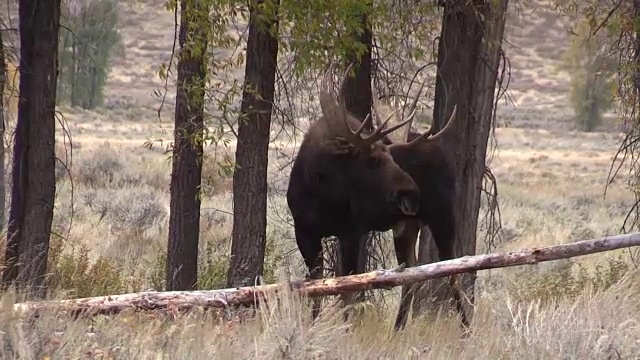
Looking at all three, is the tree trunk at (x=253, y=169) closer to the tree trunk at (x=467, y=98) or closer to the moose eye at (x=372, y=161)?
the moose eye at (x=372, y=161)

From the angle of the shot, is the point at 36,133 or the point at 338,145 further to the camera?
the point at 36,133

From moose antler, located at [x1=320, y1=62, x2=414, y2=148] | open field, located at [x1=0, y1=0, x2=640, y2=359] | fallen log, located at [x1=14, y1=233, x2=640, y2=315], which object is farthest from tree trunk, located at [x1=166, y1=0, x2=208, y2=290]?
fallen log, located at [x1=14, y1=233, x2=640, y2=315]

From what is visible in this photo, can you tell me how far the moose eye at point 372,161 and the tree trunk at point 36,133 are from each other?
282cm

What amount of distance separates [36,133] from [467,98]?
13.3ft

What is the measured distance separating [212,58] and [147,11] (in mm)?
101417

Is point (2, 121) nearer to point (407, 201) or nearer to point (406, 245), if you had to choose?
point (406, 245)

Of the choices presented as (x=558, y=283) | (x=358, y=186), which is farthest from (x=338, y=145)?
(x=558, y=283)

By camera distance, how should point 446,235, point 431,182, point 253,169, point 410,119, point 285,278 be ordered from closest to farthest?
point 285,278
point 410,119
point 431,182
point 446,235
point 253,169

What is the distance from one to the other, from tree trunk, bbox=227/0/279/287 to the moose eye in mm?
1254

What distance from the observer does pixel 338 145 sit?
26.9ft

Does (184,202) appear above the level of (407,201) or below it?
below

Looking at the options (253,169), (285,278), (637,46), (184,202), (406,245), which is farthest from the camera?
(184,202)

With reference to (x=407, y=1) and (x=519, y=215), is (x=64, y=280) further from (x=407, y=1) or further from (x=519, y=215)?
(x=519, y=215)

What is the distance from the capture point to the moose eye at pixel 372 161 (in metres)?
8.03
